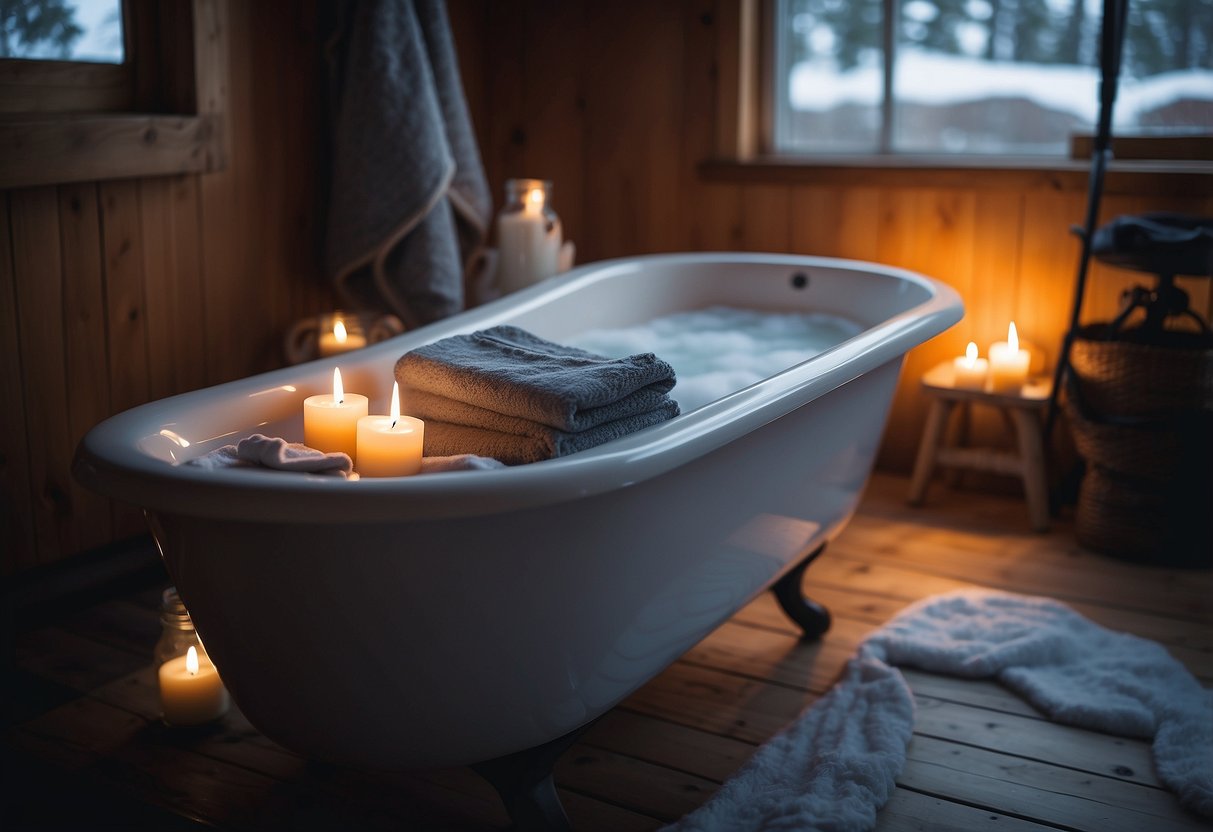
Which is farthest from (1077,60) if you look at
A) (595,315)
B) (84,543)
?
(84,543)

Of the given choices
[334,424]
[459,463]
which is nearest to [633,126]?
[334,424]

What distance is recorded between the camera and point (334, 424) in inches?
60.2

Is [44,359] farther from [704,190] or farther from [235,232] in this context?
[704,190]

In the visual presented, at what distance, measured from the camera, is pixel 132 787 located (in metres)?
1.64

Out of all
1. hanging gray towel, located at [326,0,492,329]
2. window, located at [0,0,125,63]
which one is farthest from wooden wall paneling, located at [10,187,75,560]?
hanging gray towel, located at [326,0,492,329]

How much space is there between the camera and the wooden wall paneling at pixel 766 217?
3068mm

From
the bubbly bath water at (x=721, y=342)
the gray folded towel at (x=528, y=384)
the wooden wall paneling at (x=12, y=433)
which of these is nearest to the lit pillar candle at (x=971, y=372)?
the bubbly bath water at (x=721, y=342)

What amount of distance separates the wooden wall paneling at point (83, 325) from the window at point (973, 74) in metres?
1.75

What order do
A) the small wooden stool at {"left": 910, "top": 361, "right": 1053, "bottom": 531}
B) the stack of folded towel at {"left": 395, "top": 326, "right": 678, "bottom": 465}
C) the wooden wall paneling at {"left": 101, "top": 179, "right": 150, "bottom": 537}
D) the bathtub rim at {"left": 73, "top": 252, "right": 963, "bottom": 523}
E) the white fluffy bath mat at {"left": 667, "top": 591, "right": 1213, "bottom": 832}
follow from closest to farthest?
the bathtub rim at {"left": 73, "top": 252, "right": 963, "bottom": 523}, the stack of folded towel at {"left": 395, "top": 326, "right": 678, "bottom": 465}, the white fluffy bath mat at {"left": 667, "top": 591, "right": 1213, "bottom": 832}, the wooden wall paneling at {"left": 101, "top": 179, "right": 150, "bottom": 537}, the small wooden stool at {"left": 910, "top": 361, "right": 1053, "bottom": 531}

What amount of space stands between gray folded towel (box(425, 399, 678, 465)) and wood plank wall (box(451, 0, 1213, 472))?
1.54 metres

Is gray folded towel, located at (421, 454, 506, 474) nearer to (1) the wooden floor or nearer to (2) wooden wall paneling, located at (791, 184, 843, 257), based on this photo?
(1) the wooden floor

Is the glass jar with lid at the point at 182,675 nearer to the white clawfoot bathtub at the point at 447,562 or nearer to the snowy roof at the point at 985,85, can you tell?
the white clawfoot bathtub at the point at 447,562

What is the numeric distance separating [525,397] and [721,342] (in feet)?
3.32

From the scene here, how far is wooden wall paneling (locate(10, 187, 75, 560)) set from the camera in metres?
2.05
